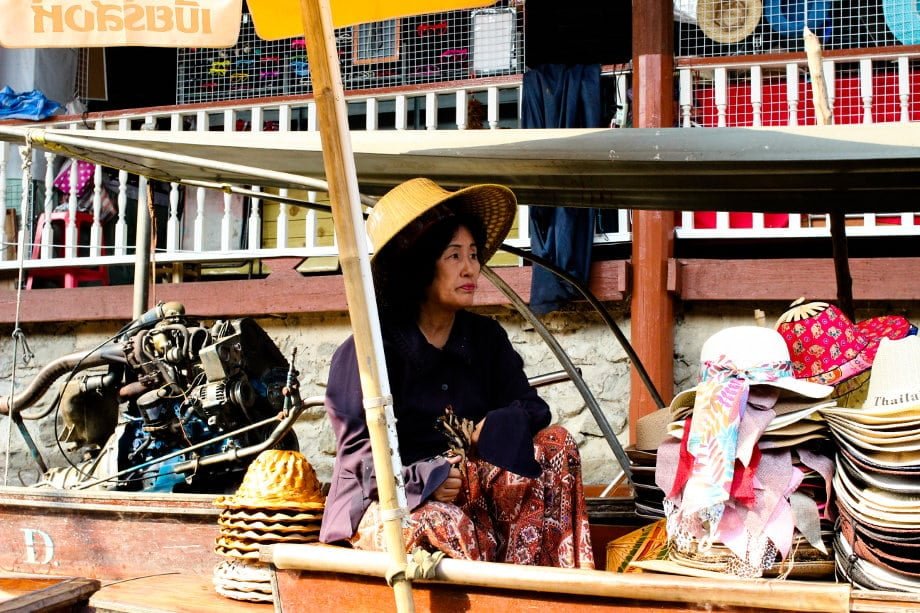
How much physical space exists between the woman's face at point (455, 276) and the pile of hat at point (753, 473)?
64 cm

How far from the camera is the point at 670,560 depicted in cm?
261

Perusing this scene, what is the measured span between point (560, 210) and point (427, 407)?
2943mm

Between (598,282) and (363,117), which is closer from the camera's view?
(598,282)

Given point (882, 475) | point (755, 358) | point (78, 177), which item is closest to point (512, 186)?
point (755, 358)

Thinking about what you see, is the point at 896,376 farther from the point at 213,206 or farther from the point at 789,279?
the point at 213,206

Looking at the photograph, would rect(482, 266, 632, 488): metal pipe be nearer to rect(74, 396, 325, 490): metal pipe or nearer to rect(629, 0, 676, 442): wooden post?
rect(74, 396, 325, 490): metal pipe

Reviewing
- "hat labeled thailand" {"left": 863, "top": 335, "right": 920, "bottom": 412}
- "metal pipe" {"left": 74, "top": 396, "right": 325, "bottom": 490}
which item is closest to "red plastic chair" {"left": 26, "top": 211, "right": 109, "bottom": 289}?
"metal pipe" {"left": 74, "top": 396, "right": 325, "bottom": 490}

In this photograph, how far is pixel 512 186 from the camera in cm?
356

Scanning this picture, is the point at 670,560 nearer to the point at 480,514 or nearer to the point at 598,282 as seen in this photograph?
the point at 480,514

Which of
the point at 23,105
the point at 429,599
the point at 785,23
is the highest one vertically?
the point at 785,23

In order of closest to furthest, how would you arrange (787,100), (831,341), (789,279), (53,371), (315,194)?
(831,341)
(53,371)
(789,279)
(787,100)
(315,194)

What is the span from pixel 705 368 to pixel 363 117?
4.98 metres

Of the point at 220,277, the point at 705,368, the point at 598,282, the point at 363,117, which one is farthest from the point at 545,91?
the point at 705,368

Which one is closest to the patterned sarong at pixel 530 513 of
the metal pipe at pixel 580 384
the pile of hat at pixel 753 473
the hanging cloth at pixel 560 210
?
the pile of hat at pixel 753 473
